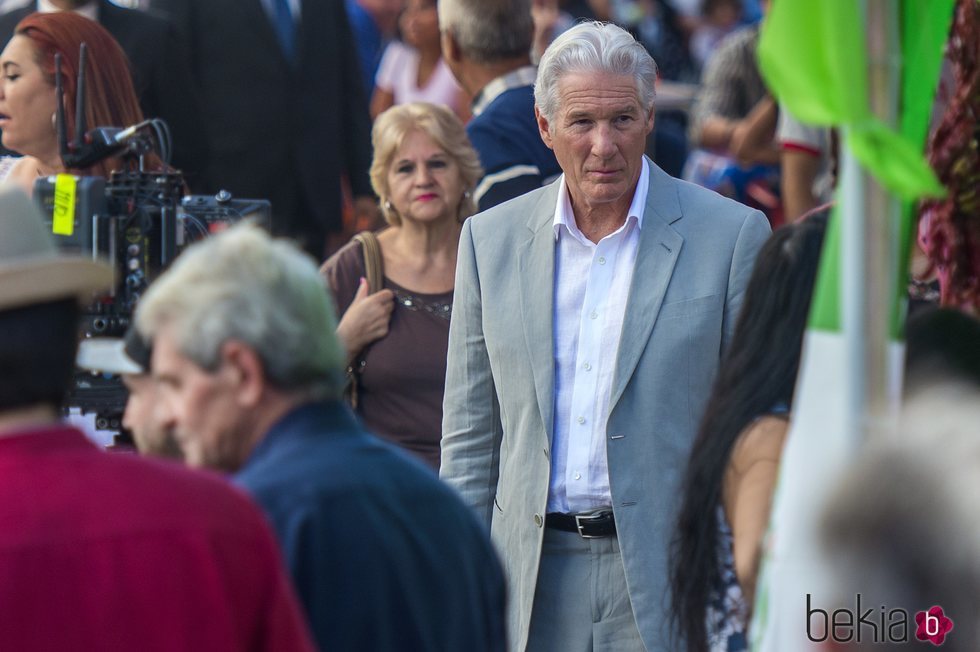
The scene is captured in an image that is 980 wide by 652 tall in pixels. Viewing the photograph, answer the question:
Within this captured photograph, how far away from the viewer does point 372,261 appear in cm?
532

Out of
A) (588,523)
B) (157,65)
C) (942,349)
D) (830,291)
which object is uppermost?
(157,65)

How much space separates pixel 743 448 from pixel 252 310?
0.94 meters

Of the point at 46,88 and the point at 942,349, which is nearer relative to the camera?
the point at 942,349

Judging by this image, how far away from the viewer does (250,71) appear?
702cm

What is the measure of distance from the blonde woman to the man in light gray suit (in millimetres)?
882

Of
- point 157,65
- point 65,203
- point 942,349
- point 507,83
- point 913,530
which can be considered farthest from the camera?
point 157,65

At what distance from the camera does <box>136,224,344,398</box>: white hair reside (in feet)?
8.44

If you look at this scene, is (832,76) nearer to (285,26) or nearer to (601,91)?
(601,91)

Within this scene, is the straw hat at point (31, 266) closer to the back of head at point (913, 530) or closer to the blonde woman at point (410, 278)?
the back of head at point (913, 530)

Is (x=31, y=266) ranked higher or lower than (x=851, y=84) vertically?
lower

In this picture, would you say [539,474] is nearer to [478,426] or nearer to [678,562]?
[478,426]

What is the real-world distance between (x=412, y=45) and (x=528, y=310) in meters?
4.77

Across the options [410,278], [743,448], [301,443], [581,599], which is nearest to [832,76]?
[743,448]

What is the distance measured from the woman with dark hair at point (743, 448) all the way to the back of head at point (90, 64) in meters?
2.93
